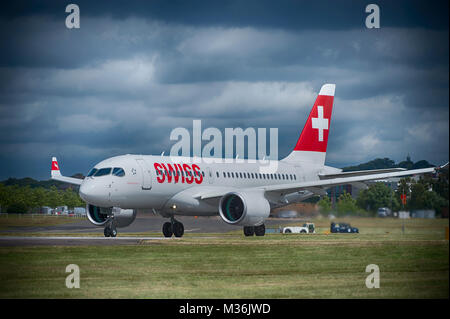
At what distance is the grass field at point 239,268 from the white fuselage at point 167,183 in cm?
572

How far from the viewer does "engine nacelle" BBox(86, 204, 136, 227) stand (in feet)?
144

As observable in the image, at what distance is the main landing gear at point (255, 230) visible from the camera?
4584cm

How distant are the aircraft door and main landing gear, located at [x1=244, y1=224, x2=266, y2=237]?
6.76m

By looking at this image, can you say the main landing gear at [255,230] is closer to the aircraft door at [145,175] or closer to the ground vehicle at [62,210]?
the aircraft door at [145,175]

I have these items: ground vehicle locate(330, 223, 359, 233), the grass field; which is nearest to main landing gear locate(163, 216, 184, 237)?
the grass field

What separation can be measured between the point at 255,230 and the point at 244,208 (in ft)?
14.3

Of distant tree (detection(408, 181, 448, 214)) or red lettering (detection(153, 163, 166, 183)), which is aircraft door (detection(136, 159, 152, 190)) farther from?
distant tree (detection(408, 181, 448, 214))

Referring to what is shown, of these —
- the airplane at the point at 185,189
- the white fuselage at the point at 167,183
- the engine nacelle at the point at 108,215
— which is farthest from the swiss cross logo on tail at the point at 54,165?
the white fuselage at the point at 167,183

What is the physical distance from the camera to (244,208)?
42.6 m

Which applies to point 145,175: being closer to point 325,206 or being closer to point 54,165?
point 325,206

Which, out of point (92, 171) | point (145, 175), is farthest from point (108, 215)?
point (145, 175)
